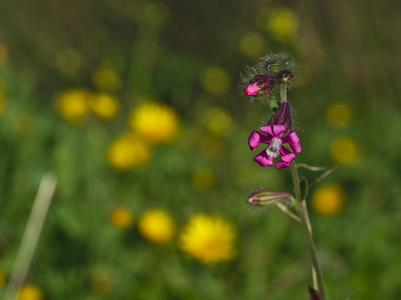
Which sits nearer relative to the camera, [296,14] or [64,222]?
[64,222]

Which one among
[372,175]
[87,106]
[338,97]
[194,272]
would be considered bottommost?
[194,272]

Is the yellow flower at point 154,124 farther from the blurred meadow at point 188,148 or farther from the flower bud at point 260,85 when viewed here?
the flower bud at point 260,85

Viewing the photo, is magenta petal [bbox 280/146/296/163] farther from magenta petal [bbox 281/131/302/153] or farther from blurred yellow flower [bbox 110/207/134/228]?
blurred yellow flower [bbox 110/207/134/228]

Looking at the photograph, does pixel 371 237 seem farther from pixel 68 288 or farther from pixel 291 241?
pixel 68 288

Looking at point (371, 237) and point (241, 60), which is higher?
point (241, 60)

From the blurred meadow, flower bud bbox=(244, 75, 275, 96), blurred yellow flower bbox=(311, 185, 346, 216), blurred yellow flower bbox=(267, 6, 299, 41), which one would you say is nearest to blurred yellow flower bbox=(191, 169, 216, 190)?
the blurred meadow

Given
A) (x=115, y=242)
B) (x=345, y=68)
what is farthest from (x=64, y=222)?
(x=345, y=68)
